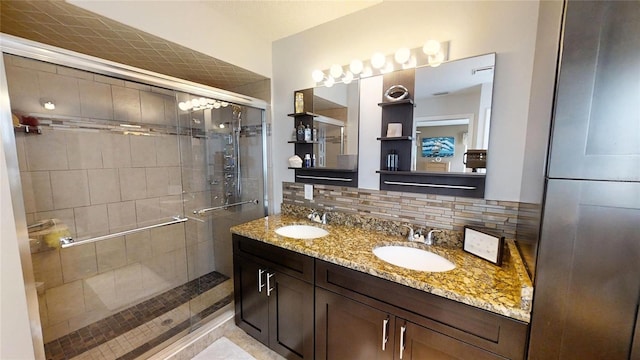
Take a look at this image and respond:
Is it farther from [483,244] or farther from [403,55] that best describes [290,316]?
[403,55]

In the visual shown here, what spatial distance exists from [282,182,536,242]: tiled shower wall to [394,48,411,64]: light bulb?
36.8 inches

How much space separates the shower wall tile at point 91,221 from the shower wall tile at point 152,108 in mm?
833

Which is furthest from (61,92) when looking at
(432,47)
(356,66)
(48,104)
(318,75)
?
(432,47)

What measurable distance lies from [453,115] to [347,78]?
852 millimetres

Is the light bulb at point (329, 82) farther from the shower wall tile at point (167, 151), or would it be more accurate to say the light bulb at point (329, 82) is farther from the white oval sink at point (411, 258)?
the shower wall tile at point (167, 151)

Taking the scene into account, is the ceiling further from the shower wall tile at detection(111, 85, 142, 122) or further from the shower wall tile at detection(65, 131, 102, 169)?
the shower wall tile at detection(65, 131, 102, 169)

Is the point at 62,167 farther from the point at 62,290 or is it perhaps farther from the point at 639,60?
the point at 639,60

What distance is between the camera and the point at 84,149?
71.5 inches

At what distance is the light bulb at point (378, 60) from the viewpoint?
5.54ft

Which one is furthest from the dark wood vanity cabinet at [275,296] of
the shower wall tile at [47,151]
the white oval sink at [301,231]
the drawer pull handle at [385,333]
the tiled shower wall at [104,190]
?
the shower wall tile at [47,151]

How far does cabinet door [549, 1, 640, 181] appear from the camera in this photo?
2.27 feet

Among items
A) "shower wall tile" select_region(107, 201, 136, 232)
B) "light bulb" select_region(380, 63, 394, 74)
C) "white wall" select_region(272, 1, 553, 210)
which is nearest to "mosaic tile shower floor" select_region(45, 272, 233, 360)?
"shower wall tile" select_region(107, 201, 136, 232)

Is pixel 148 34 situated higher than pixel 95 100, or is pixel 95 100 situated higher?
pixel 148 34

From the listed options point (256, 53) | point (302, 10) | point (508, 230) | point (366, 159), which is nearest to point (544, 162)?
point (508, 230)
